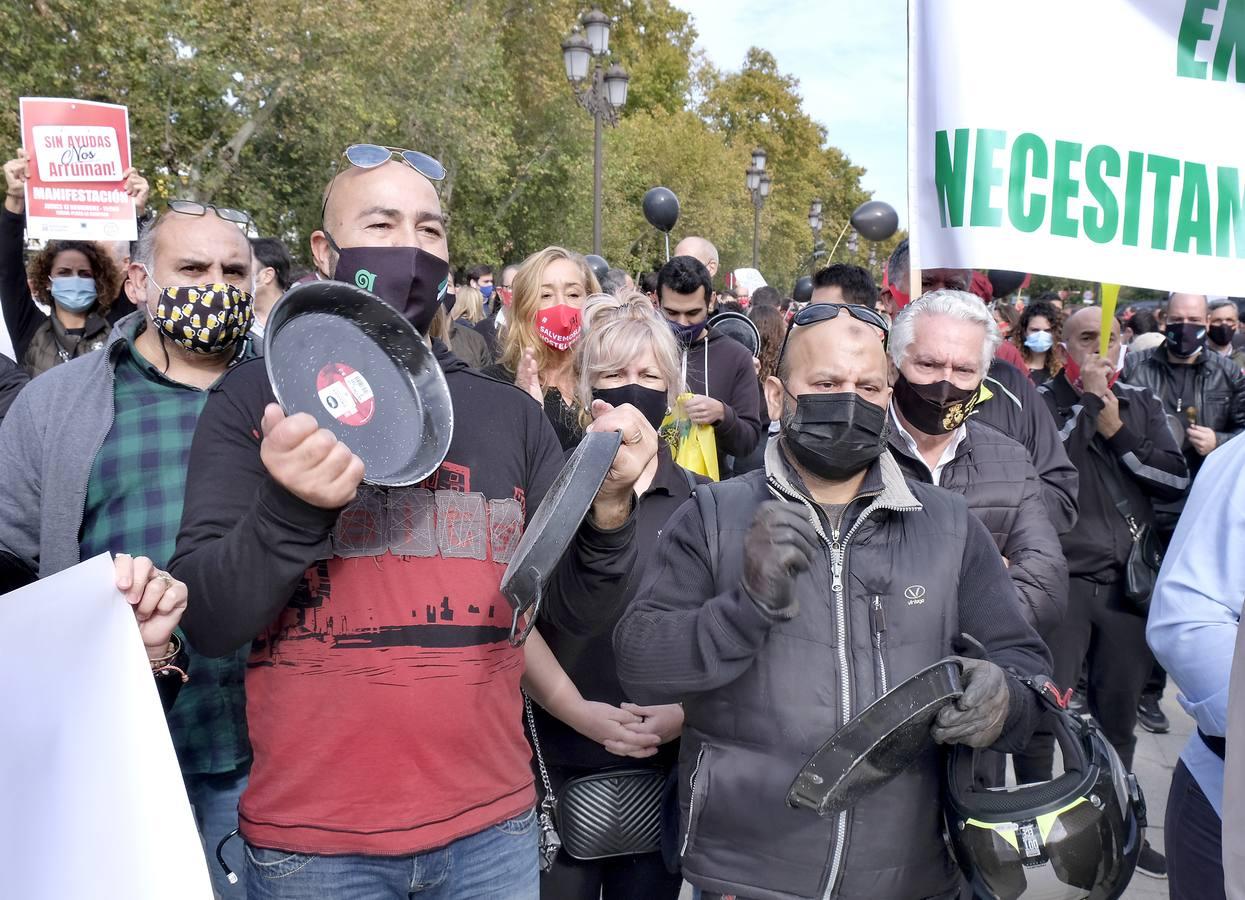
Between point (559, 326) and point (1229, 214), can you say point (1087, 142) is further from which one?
point (559, 326)

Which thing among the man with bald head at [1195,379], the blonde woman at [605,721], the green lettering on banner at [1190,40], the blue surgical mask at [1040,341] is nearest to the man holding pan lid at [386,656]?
the blonde woman at [605,721]

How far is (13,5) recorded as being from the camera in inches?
589

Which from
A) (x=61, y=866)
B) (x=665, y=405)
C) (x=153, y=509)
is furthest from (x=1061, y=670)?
(x=61, y=866)

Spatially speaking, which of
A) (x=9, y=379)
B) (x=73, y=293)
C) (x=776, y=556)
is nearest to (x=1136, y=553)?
(x=776, y=556)

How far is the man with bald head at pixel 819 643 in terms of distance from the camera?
204 centimetres

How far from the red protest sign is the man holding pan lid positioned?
3.72 meters

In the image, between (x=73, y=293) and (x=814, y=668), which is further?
(x=73, y=293)

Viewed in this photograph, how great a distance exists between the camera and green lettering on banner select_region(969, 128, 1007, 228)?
126 inches

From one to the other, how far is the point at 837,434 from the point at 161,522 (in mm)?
1698

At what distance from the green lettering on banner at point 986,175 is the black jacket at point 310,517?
179cm

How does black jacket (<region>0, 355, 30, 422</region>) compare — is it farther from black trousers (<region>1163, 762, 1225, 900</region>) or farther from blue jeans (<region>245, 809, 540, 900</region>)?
black trousers (<region>1163, 762, 1225, 900</region>)

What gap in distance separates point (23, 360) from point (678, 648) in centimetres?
385

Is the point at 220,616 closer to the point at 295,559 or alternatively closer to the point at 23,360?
the point at 295,559

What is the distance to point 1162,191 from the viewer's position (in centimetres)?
301
